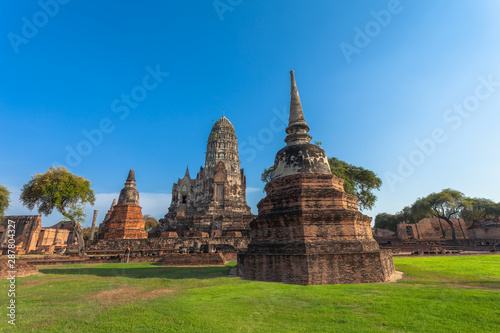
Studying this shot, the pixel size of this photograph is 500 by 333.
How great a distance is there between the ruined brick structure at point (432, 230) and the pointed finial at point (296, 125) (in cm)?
3903

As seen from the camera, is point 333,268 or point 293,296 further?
point 333,268

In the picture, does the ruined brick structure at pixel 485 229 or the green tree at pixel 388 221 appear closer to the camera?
the ruined brick structure at pixel 485 229

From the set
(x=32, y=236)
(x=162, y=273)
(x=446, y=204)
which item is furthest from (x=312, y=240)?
(x=32, y=236)

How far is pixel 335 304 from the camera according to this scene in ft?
17.9

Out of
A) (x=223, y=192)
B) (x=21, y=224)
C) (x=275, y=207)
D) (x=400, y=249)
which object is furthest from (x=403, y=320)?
(x=21, y=224)

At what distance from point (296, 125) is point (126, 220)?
25.7 meters

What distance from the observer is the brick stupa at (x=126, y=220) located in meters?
29.7

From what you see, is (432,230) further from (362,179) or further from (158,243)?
(158,243)

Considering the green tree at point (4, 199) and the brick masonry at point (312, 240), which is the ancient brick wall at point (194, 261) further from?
the green tree at point (4, 199)

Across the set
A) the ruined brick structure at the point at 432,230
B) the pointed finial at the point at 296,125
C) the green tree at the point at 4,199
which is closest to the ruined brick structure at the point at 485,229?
the ruined brick structure at the point at 432,230

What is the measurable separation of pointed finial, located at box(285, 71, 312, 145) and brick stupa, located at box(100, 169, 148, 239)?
24.8m

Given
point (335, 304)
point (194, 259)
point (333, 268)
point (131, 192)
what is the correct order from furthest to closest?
point (131, 192)
point (194, 259)
point (333, 268)
point (335, 304)

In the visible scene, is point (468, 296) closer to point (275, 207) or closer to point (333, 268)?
point (333, 268)

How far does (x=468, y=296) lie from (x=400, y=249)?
27.2 m
